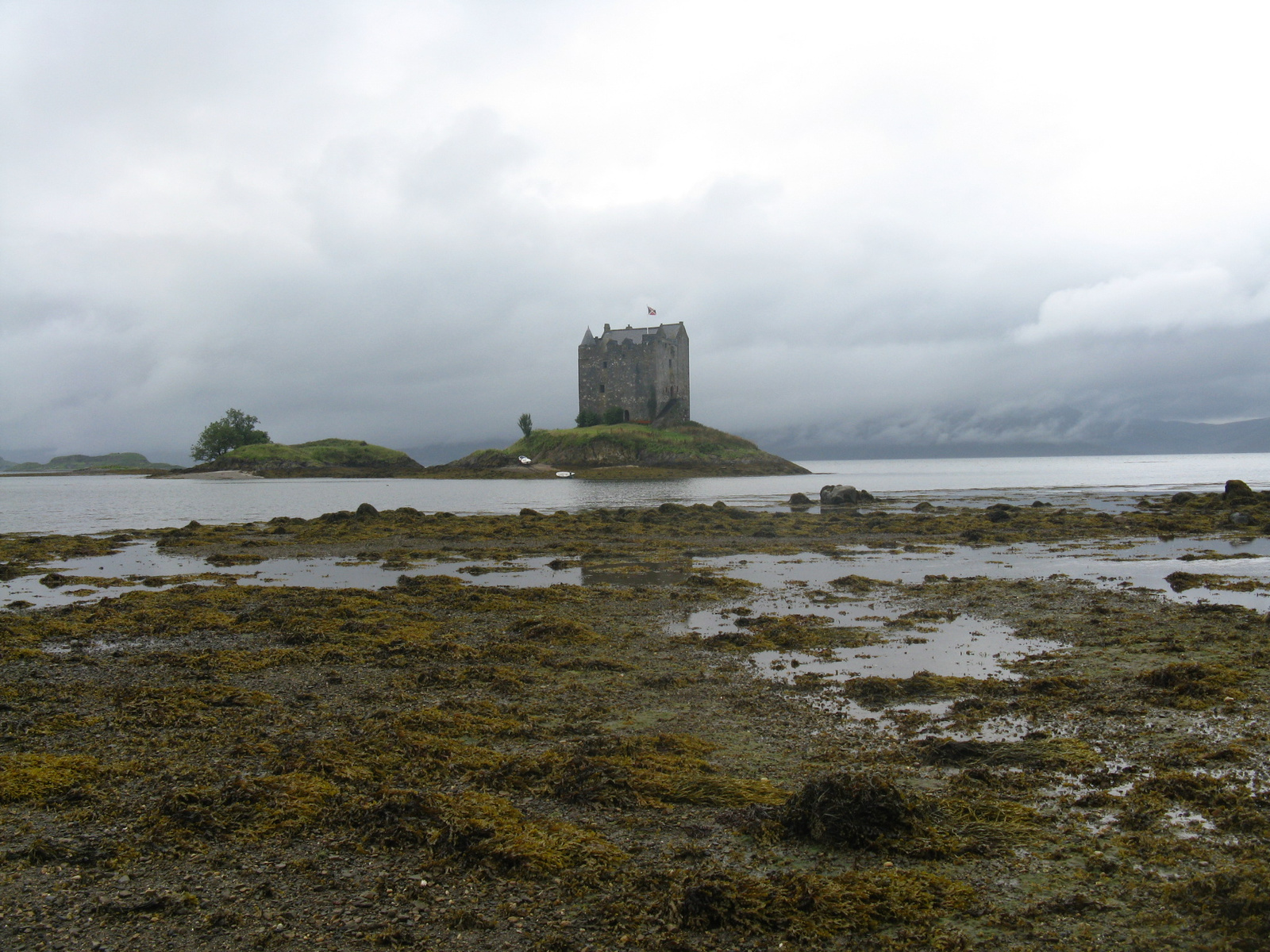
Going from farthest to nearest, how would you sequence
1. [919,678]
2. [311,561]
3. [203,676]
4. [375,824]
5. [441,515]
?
[441,515] < [311,561] < [203,676] < [919,678] < [375,824]

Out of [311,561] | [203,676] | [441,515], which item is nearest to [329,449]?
[441,515]

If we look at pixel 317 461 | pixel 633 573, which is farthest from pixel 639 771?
pixel 317 461

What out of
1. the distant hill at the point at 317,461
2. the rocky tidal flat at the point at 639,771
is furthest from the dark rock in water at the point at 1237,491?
the distant hill at the point at 317,461

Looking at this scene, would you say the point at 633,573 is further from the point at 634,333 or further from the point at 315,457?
the point at 315,457

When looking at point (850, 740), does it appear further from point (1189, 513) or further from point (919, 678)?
point (1189, 513)

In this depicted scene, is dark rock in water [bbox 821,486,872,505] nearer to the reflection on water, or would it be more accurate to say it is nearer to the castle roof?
the reflection on water

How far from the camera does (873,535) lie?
86.4 ft

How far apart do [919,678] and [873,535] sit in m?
18.5

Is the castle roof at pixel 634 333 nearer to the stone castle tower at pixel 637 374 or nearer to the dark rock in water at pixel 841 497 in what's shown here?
the stone castle tower at pixel 637 374

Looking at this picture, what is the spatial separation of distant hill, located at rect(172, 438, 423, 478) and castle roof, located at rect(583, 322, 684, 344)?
104 ft

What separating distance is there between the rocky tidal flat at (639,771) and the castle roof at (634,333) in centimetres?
9745

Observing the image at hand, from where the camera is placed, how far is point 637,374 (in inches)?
4267

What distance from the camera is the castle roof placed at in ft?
359

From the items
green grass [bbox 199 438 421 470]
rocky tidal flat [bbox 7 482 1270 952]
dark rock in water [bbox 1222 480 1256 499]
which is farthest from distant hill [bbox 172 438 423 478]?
rocky tidal flat [bbox 7 482 1270 952]
